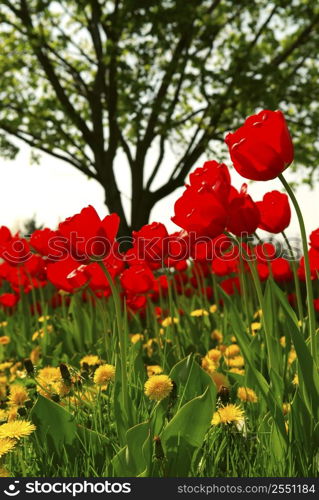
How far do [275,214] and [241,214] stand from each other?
373 millimetres

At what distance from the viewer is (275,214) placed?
1.99 meters

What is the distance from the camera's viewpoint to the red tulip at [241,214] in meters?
1.64

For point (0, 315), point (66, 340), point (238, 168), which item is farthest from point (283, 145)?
point (0, 315)

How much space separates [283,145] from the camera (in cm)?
159

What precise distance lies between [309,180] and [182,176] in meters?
3.99

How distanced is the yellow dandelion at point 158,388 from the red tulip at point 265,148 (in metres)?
0.72

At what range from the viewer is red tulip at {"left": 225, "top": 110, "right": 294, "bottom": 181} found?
62.7 inches

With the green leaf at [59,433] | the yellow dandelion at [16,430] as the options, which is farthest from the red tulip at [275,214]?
the yellow dandelion at [16,430]

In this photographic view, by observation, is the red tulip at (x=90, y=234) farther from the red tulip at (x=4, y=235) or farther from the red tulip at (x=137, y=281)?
the red tulip at (x=4, y=235)

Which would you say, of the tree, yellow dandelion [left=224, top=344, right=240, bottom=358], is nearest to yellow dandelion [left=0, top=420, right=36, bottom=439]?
yellow dandelion [left=224, top=344, right=240, bottom=358]

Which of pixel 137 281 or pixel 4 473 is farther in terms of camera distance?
pixel 137 281

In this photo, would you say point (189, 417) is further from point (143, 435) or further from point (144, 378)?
point (144, 378)

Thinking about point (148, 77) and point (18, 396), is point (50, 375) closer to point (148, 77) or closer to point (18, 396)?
point (18, 396)

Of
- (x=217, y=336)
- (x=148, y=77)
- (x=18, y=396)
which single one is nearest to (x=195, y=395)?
(x=18, y=396)
